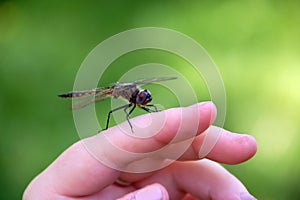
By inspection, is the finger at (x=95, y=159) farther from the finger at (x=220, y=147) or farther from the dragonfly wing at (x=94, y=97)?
the dragonfly wing at (x=94, y=97)

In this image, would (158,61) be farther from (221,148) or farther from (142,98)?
(221,148)

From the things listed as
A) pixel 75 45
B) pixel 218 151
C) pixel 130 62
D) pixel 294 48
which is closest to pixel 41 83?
pixel 75 45

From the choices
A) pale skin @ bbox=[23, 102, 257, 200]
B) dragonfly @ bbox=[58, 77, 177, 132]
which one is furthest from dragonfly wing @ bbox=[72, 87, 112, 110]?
pale skin @ bbox=[23, 102, 257, 200]

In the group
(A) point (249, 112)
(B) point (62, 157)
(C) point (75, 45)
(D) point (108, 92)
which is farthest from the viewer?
(C) point (75, 45)

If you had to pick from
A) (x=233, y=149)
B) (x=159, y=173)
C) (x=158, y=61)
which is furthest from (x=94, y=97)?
(x=158, y=61)

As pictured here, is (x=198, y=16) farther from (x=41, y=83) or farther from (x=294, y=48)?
(x=41, y=83)

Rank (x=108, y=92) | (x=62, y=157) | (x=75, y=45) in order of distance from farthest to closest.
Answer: (x=75, y=45)
(x=108, y=92)
(x=62, y=157)
